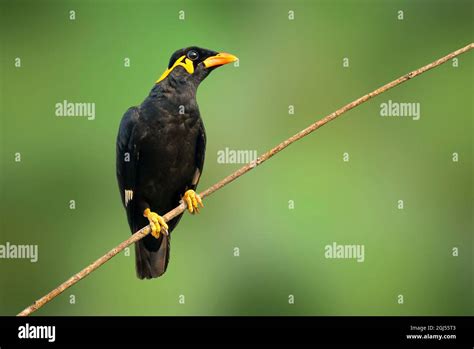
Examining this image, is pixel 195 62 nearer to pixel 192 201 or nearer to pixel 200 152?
pixel 200 152

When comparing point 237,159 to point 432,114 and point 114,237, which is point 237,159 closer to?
point 114,237

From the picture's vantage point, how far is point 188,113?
19.3ft

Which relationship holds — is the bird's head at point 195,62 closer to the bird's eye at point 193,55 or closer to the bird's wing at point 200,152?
the bird's eye at point 193,55

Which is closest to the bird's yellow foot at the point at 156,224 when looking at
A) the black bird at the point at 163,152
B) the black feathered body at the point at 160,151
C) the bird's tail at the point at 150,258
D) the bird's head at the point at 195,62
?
the black bird at the point at 163,152

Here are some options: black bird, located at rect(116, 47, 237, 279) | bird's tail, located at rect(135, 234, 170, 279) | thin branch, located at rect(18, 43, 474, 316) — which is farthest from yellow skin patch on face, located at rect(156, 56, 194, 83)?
thin branch, located at rect(18, 43, 474, 316)

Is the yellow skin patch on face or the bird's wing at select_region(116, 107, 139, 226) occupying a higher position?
the yellow skin patch on face

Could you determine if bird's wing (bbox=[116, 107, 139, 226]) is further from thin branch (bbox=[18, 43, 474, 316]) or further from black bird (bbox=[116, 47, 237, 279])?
thin branch (bbox=[18, 43, 474, 316])

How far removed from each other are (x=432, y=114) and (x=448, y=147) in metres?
0.52

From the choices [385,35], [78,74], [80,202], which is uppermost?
[385,35]

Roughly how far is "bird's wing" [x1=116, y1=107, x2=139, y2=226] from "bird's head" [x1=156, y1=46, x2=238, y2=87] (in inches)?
16.2

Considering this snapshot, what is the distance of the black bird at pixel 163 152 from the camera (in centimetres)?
584

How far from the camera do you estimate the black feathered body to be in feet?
19.2

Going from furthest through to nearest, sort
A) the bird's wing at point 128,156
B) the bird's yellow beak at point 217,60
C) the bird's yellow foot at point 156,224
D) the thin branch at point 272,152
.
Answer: the bird's yellow beak at point 217,60, the bird's wing at point 128,156, the bird's yellow foot at point 156,224, the thin branch at point 272,152

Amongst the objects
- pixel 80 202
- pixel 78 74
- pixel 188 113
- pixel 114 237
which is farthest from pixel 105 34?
pixel 188 113
